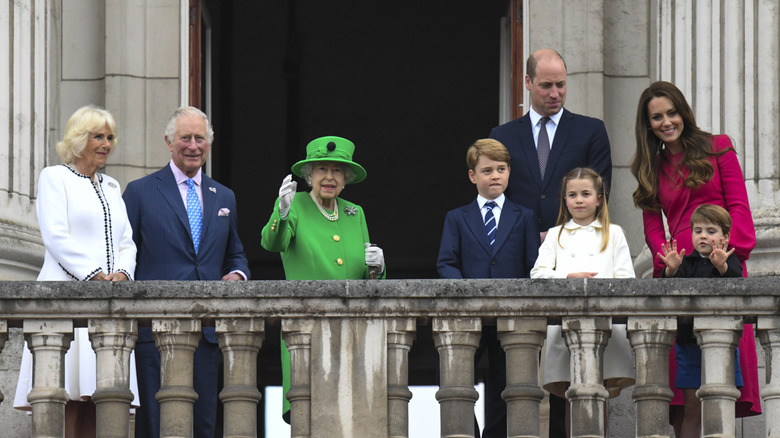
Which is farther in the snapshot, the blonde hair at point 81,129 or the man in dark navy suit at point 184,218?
Answer: the man in dark navy suit at point 184,218

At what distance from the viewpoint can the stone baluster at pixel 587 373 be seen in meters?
7.14

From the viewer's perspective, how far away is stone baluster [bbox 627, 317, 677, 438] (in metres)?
7.14

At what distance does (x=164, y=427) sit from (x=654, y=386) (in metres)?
2.00

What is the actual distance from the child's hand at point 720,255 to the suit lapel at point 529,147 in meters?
1.18

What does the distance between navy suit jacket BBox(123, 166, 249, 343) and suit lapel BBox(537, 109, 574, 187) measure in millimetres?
1543

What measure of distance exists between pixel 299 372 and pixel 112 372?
30.2 inches

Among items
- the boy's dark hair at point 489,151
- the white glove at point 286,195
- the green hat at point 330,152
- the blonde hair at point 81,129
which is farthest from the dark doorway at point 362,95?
the blonde hair at point 81,129

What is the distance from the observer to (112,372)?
7.23 meters

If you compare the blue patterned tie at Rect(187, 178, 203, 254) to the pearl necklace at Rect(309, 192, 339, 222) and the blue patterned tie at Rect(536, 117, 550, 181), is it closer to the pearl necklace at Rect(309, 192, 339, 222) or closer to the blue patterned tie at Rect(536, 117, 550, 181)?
the pearl necklace at Rect(309, 192, 339, 222)

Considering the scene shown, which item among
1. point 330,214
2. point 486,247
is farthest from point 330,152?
point 486,247

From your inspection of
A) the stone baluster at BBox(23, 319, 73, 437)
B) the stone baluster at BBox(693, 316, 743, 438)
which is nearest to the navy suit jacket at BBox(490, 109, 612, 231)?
the stone baluster at BBox(693, 316, 743, 438)

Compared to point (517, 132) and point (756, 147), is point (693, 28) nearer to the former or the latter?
point (756, 147)

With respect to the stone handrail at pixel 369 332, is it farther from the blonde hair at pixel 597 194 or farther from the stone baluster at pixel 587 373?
the blonde hair at pixel 597 194

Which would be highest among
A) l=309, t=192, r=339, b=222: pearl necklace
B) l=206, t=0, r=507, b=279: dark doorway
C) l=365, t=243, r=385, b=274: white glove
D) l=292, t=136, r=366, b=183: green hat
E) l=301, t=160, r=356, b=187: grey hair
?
l=206, t=0, r=507, b=279: dark doorway
